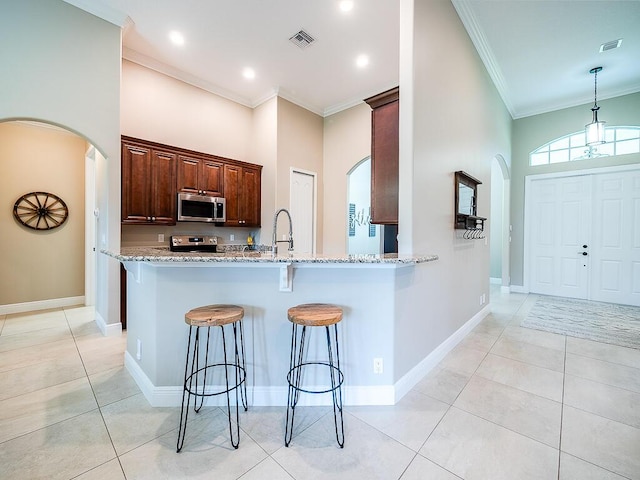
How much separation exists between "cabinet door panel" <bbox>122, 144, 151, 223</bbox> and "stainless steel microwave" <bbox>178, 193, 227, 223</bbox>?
43cm

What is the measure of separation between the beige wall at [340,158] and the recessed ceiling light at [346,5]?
6.37 feet

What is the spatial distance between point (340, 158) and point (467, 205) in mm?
2640

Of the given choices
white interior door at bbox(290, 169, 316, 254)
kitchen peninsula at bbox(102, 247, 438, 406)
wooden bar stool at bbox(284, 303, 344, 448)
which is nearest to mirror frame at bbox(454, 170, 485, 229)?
kitchen peninsula at bbox(102, 247, 438, 406)

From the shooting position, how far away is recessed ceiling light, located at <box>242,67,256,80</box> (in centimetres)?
432

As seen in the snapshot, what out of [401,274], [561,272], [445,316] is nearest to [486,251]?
[445,316]

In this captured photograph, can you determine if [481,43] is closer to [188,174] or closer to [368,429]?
[188,174]

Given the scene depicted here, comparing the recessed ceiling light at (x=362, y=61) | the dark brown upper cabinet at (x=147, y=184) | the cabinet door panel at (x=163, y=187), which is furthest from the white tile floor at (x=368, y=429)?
the recessed ceiling light at (x=362, y=61)

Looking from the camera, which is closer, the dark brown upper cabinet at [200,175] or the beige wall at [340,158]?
the dark brown upper cabinet at [200,175]

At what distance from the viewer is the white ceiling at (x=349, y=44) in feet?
10.2

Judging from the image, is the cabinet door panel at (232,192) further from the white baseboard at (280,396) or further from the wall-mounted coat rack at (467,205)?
the wall-mounted coat rack at (467,205)

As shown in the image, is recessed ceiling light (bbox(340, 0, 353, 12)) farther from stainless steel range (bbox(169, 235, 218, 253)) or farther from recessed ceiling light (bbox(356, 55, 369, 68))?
stainless steel range (bbox(169, 235, 218, 253))

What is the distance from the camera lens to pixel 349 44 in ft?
12.1

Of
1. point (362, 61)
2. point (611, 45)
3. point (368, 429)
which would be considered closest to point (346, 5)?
point (362, 61)

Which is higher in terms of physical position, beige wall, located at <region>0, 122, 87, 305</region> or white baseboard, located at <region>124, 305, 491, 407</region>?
beige wall, located at <region>0, 122, 87, 305</region>
